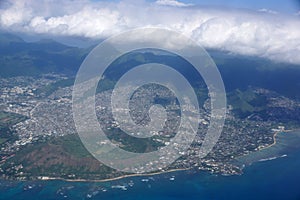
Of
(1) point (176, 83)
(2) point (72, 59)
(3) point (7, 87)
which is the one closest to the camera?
(3) point (7, 87)

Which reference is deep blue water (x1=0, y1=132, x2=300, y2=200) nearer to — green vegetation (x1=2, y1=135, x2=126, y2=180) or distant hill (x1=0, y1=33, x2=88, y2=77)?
green vegetation (x1=2, y1=135, x2=126, y2=180)

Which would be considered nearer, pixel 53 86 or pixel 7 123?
pixel 7 123

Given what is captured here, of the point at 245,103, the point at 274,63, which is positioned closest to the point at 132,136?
the point at 245,103

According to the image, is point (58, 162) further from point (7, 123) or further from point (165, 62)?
point (165, 62)

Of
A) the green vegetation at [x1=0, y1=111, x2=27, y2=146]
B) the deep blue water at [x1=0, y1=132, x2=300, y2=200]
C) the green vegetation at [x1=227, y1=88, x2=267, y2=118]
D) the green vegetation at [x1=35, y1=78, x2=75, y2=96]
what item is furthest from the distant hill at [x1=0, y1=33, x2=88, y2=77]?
the deep blue water at [x1=0, y1=132, x2=300, y2=200]

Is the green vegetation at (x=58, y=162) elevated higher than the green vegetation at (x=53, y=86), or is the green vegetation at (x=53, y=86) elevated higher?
the green vegetation at (x=53, y=86)

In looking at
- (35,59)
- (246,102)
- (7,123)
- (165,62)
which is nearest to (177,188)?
(7,123)

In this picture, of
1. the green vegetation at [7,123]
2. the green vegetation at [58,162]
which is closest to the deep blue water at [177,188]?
the green vegetation at [58,162]

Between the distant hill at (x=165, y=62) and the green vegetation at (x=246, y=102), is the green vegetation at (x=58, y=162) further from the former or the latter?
the distant hill at (x=165, y=62)

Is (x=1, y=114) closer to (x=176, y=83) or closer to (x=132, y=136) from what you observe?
(x=132, y=136)
